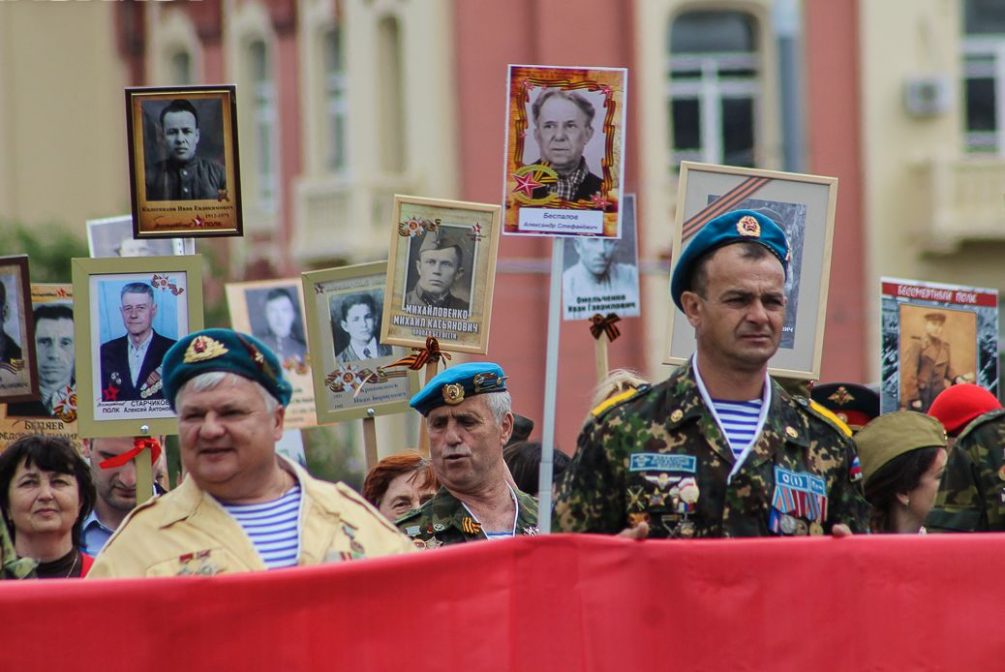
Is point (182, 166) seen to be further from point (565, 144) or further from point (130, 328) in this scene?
point (565, 144)

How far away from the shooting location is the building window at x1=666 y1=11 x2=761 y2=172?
2194 centimetres

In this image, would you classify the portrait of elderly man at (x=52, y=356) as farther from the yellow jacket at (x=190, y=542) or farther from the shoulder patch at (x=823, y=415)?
the shoulder patch at (x=823, y=415)

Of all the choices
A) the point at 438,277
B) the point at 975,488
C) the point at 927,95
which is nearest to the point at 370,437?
the point at 438,277

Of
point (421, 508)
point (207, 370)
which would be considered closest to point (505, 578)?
point (207, 370)

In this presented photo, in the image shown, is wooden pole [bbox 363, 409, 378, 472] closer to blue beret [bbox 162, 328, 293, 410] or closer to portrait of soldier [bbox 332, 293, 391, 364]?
portrait of soldier [bbox 332, 293, 391, 364]

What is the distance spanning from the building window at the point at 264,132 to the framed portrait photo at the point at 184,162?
61.1ft

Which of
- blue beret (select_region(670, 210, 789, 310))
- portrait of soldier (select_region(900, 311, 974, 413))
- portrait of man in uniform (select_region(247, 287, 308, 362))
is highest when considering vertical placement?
blue beret (select_region(670, 210, 789, 310))

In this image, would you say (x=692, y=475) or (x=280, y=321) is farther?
(x=280, y=321)

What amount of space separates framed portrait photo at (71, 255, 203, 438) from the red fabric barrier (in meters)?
1.79

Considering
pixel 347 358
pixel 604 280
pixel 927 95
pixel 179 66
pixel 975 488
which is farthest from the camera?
pixel 179 66

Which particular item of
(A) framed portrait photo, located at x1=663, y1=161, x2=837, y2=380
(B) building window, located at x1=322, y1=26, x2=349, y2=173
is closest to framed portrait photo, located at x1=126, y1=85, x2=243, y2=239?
(A) framed portrait photo, located at x1=663, y1=161, x2=837, y2=380

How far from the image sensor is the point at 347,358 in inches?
279

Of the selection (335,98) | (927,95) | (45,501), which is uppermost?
(335,98)

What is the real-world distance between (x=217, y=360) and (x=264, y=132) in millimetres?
20934
